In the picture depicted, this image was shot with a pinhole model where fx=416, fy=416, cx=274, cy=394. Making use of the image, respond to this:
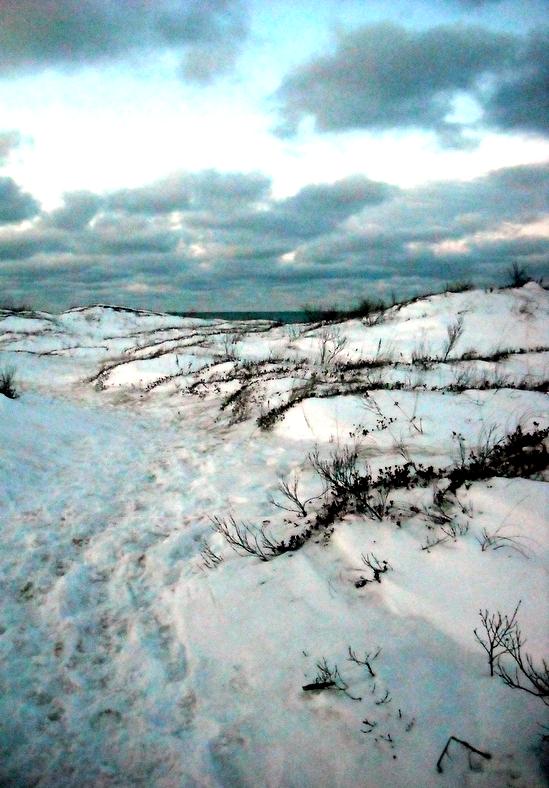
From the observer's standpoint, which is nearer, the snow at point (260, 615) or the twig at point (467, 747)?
the twig at point (467, 747)

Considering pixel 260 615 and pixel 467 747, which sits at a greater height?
pixel 467 747

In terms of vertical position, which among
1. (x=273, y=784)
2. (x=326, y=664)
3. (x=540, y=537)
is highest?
(x=540, y=537)

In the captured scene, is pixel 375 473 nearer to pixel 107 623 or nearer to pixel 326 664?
pixel 326 664

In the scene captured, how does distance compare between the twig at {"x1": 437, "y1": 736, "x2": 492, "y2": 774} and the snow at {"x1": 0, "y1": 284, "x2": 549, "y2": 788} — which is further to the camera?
the snow at {"x1": 0, "y1": 284, "x2": 549, "y2": 788}

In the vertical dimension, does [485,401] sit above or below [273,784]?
above

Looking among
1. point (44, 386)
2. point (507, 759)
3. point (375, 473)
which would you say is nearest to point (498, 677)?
point (507, 759)

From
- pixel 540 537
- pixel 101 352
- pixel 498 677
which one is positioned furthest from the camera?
pixel 101 352

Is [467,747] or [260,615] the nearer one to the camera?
[467,747]

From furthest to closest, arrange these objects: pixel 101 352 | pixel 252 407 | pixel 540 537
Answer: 1. pixel 101 352
2. pixel 252 407
3. pixel 540 537
